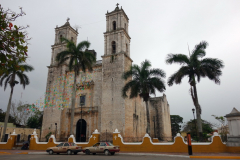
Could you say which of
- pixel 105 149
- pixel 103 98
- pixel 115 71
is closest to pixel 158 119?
pixel 103 98

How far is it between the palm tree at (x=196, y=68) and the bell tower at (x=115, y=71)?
7.82 meters

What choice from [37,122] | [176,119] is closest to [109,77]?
[37,122]

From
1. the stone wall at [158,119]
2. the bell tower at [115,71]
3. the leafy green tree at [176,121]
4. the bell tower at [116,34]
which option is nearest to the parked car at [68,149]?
the bell tower at [115,71]

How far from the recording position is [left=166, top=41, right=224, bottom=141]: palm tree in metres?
16.5

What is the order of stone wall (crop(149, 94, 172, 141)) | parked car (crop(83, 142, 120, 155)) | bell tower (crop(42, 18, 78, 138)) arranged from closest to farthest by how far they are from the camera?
parked car (crop(83, 142, 120, 155)) < bell tower (crop(42, 18, 78, 138)) < stone wall (crop(149, 94, 172, 141))

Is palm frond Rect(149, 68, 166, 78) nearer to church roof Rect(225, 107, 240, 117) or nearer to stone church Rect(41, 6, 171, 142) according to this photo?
stone church Rect(41, 6, 171, 142)

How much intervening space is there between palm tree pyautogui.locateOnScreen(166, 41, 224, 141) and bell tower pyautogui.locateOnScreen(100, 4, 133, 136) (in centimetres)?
782

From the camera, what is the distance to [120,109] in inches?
898

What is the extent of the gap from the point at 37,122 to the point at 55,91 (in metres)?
15.5

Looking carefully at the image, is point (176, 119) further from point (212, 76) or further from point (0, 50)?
point (0, 50)

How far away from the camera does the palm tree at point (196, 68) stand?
1645cm

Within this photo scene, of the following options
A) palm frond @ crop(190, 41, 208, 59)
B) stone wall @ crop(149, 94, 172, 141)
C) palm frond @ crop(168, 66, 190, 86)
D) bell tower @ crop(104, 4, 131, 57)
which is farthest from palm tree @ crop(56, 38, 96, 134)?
stone wall @ crop(149, 94, 172, 141)

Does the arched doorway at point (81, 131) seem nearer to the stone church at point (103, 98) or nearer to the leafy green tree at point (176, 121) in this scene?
the stone church at point (103, 98)

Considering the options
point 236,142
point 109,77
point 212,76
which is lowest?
point 236,142
